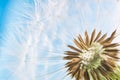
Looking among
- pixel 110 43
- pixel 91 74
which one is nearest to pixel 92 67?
pixel 91 74

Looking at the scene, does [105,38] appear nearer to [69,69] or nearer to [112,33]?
[112,33]

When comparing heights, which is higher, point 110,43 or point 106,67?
point 110,43

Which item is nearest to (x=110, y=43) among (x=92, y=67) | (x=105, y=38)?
(x=105, y=38)

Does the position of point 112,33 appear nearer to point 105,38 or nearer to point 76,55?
point 105,38

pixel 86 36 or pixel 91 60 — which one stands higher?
pixel 86 36
